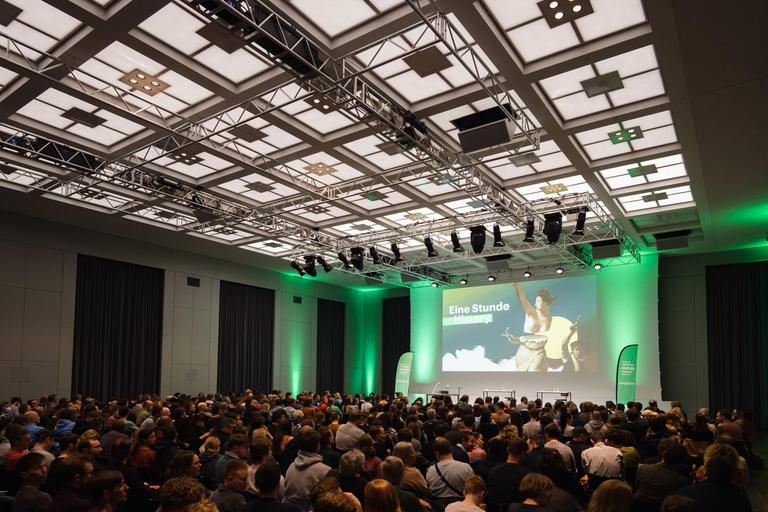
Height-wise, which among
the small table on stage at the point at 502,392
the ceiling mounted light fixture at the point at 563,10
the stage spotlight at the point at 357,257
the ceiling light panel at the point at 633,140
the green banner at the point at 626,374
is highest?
the ceiling mounted light fixture at the point at 563,10

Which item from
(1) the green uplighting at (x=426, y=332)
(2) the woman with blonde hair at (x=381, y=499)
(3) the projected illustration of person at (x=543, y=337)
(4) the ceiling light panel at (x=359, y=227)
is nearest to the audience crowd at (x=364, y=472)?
(2) the woman with blonde hair at (x=381, y=499)

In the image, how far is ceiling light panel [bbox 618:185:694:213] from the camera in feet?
40.2

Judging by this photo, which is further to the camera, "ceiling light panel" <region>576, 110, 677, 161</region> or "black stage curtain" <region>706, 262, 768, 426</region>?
"black stage curtain" <region>706, 262, 768, 426</region>

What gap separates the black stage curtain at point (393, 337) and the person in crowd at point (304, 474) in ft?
61.6

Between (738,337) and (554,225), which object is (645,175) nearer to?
(554,225)

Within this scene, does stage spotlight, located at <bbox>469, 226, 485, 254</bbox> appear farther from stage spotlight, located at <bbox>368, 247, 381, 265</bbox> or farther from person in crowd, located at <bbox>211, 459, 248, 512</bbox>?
person in crowd, located at <bbox>211, 459, 248, 512</bbox>

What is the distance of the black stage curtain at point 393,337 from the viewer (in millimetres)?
23422

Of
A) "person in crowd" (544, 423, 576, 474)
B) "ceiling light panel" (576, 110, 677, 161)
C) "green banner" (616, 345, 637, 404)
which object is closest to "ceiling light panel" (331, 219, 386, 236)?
"ceiling light panel" (576, 110, 677, 161)

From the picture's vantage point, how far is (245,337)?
19.5m

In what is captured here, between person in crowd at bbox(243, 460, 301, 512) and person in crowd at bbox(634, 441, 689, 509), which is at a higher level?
person in crowd at bbox(243, 460, 301, 512)

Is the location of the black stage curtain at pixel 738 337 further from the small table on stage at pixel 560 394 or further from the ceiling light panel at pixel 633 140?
the ceiling light panel at pixel 633 140

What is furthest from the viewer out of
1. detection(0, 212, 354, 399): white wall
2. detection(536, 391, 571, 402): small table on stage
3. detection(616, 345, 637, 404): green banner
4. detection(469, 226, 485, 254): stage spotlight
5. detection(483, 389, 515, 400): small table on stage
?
detection(483, 389, 515, 400): small table on stage

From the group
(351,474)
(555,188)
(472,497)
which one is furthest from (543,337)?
(472,497)

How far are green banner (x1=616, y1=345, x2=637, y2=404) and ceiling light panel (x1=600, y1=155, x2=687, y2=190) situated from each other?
5.67 meters
